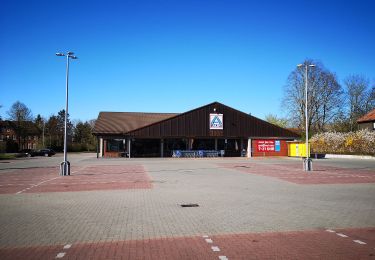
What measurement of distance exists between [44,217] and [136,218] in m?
2.49

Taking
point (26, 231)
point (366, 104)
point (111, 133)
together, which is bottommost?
point (26, 231)

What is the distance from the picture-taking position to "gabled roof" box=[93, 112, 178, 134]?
173 ft

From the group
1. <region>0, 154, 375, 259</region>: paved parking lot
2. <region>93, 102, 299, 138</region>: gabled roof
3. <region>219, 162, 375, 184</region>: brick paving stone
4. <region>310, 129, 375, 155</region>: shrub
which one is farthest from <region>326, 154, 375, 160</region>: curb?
<region>0, 154, 375, 259</region>: paved parking lot

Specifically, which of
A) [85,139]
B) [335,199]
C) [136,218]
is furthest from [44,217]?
[85,139]

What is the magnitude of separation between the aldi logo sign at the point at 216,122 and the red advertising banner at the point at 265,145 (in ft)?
20.4

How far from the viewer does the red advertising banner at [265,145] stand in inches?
2057

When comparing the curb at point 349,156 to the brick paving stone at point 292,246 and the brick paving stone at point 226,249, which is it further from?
the brick paving stone at point 226,249

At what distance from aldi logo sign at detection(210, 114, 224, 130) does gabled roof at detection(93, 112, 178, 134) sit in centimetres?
1300

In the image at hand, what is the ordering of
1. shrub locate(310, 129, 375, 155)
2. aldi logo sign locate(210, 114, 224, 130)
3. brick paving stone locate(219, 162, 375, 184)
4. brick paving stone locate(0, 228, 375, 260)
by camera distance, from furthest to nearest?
aldi logo sign locate(210, 114, 224, 130) → shrub locate(310, 129, 375, 155) → brick paving stone locate(219, 162, 375, 184) → brick paving stone locate(0, 228, 375, 260)

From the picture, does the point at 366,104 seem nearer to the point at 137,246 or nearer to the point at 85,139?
the point at 137,246

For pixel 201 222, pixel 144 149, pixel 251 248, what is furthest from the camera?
pixel 144 149

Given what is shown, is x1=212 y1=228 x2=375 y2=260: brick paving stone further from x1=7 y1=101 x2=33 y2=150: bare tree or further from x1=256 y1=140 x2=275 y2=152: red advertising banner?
x1=7 y1=101 x2=33 y2=150: bare tree

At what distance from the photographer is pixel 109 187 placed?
1586 cm

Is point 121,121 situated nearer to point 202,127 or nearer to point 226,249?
point 202,127
